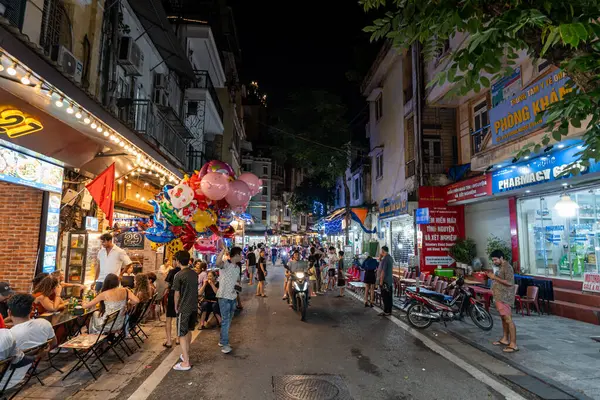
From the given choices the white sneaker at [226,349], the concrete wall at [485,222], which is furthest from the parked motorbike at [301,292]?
the concrete wall at [485,222]

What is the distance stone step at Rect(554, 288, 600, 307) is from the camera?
903cm

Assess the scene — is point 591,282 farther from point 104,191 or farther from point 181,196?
point 104,191

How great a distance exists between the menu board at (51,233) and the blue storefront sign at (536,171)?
11.6m

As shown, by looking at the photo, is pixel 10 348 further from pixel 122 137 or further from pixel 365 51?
pixel 365 51

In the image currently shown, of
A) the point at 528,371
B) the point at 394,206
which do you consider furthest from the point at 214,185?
the point at 394,206

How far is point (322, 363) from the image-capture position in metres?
6.06

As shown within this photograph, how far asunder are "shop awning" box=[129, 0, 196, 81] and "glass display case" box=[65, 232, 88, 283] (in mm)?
7567

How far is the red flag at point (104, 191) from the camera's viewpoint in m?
7.64

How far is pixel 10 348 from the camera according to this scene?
384 centimetres

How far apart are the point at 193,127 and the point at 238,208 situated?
42.5 feet

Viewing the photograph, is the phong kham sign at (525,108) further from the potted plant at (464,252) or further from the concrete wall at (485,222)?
the potted plant at (464,252)

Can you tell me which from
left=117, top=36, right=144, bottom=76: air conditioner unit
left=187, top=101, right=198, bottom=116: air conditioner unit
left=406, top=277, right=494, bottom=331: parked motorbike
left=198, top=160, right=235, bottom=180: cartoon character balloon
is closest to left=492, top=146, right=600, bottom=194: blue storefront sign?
left=406, top=277, right=494, bottom=331: parked motorbike

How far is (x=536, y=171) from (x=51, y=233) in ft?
41.0

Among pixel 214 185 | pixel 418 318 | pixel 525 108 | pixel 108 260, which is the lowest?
pixel 418 318
